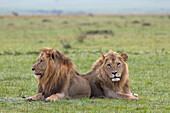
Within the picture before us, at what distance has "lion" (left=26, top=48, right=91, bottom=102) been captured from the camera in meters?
7.20

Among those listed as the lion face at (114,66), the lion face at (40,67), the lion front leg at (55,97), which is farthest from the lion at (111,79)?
the lion face at (40,67)

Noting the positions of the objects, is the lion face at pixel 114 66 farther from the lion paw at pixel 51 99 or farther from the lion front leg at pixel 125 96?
the lion paw at pixel 51 99

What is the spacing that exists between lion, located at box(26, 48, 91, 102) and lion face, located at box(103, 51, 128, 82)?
30.4 inches

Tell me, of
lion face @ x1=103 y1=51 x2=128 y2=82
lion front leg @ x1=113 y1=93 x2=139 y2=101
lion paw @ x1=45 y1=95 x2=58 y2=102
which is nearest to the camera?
lion paw @ x1=45 y1=95 x2=58 y2=102

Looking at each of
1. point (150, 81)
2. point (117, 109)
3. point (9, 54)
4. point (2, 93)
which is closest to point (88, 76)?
point (117, 109)

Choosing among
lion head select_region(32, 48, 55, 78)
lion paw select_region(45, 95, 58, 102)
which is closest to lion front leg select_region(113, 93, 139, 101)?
lion paw select_region(45, 95, 58, 102)

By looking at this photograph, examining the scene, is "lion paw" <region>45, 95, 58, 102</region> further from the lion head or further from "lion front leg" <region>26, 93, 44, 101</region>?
the lion head

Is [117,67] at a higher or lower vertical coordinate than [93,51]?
higher

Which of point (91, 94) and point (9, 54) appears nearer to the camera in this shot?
point (91, 94)

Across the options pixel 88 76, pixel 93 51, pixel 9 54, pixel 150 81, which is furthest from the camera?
pixel 93 51

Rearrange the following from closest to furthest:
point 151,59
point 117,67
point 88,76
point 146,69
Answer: point 117,67 < point 88,76 < point 146,69 < point 151,59

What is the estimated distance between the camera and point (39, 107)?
6.59m

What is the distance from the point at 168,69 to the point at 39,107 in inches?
295

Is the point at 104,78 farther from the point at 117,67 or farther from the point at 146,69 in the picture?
the point at 146,69
